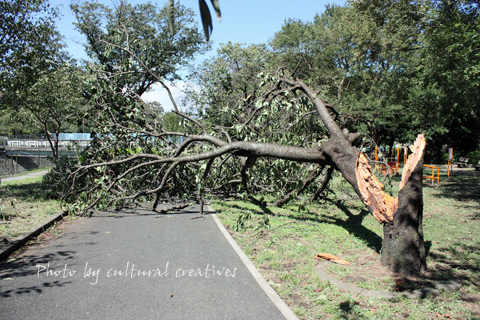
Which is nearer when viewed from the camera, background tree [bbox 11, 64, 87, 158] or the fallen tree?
the fallen tree

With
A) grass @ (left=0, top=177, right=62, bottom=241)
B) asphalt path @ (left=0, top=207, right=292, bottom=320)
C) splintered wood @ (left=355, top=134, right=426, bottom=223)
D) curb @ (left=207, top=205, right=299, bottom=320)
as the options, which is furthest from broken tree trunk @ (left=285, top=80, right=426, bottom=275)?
grass @ (left=0, top=177, right=62, bottom=241)

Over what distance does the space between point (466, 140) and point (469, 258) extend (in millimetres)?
34402

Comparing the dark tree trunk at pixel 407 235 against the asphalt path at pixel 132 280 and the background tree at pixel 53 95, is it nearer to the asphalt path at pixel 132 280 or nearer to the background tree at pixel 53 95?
the asphalt path at pixel 132 280

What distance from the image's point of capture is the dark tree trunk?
4.38m

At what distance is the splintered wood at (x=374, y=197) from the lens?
4.71m

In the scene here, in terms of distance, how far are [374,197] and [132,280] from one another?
11.6 ft

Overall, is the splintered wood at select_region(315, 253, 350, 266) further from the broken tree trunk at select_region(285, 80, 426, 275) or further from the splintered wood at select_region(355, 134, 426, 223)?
the splintered wood at select_region(355, 134, 426, 223)

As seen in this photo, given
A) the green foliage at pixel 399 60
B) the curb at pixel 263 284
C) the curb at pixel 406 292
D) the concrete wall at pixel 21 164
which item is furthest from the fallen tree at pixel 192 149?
the concrete wall at pixel 21 164

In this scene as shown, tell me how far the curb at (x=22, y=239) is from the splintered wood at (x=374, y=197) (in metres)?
5.55

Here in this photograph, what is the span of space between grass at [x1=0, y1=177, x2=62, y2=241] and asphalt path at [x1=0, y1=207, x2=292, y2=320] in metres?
0.88

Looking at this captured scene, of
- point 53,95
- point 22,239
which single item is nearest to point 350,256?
point 22,239

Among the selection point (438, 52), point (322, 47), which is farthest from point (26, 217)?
point (322, 47)

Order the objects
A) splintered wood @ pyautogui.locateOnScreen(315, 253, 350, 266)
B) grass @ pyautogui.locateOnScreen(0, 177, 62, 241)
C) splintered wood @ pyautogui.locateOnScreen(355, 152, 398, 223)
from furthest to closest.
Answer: grass @ pyautogui.locateOnScreen(0, 177, 62, 241) → splintered wood @ pyautogui.locateOnScreen(315, 253, 350, 266) → splintered wood @ pyautogui.locateOnScreen(355, 152, 398, 223)

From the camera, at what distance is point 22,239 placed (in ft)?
19.2
